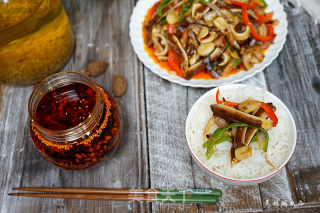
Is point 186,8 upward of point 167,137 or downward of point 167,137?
upward

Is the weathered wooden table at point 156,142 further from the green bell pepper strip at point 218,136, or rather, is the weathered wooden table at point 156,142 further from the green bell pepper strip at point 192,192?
the green bell pepper strip at point 218,136

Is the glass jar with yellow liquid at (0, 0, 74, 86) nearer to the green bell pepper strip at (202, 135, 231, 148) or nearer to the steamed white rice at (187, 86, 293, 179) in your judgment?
the steamed white rice at (187, 86, 293, 179)

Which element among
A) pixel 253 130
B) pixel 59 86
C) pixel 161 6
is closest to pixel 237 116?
pixel 253 130

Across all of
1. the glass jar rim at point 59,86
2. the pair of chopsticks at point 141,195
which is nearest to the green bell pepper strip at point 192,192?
the pair of chopsticks at point 141,195

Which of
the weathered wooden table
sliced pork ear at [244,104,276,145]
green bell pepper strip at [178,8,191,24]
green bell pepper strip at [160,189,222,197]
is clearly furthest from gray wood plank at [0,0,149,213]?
sliced pork ear at [244,104,276,145]

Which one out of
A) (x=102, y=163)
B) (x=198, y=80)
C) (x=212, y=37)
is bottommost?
(x=102, y=163)

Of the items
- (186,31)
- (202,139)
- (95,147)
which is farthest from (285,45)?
(95,147)

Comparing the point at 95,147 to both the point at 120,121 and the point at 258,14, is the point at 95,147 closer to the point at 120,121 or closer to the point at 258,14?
the point at 120,121

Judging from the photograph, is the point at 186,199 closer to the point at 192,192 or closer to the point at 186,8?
the point at 192,192
